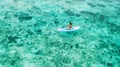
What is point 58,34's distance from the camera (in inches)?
504

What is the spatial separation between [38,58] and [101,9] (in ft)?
29.9

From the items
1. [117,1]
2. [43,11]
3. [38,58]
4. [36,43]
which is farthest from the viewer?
[117,1]

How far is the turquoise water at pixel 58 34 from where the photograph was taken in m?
10.5

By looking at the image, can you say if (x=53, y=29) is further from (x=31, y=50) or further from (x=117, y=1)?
(x=117, y=1)

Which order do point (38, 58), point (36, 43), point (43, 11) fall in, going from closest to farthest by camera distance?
point (38, 58) → point (36, 43) → point (43, 11)

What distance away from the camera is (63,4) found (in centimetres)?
1728

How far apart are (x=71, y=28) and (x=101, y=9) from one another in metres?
5.32

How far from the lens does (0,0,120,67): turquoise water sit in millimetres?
10516

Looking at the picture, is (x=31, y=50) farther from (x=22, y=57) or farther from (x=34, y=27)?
(x=34, y=27)

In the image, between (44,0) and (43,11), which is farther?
(44,0)

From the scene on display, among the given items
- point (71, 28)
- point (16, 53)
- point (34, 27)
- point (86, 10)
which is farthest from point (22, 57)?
point (86, 10)

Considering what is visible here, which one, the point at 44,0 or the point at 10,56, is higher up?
the point at 44,0

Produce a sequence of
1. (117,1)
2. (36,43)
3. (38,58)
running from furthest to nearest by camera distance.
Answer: (117,1) → (36,43) → (38,58)

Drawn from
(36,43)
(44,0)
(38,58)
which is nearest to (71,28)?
(36,43)
